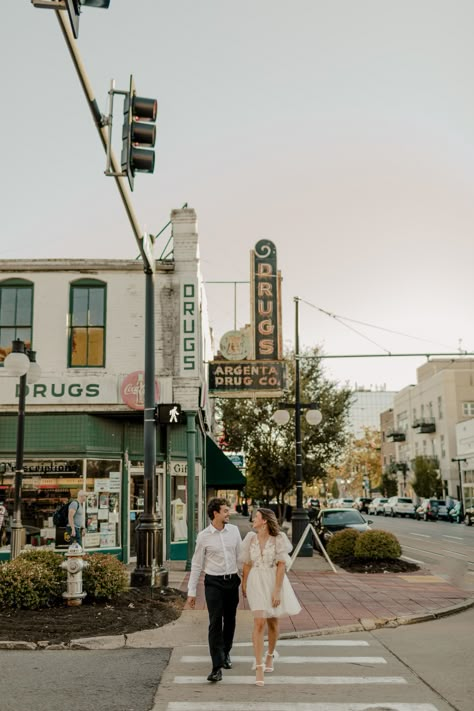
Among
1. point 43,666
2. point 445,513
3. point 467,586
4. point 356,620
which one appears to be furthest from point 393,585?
point 445,513

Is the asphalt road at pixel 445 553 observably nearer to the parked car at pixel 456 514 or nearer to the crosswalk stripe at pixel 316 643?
the crosswalk stripe at pixel 316 643

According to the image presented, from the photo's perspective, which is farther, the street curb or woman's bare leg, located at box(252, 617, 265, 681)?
the street curb

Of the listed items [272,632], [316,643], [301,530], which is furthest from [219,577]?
[301,530]

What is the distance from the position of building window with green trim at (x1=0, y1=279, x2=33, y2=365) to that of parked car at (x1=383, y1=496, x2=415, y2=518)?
4375cm

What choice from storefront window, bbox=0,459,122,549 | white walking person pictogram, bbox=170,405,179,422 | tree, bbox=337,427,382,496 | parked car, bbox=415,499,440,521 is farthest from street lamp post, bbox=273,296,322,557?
tree, bbox=337,427,382,496

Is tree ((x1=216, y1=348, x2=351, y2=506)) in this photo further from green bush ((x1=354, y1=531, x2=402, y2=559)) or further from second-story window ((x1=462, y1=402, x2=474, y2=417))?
second-story window ((x1=462, y1=402, x2=474, y2=417))

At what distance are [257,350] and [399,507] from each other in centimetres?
3991

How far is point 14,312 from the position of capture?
689 inches

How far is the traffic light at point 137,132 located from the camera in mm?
7430

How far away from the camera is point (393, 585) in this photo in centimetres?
1373

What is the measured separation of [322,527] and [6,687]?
16689 millimetres

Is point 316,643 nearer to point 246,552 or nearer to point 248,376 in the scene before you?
point 246,552

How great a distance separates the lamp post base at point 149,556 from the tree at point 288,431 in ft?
66.2

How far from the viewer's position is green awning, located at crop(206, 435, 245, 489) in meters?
23.0
